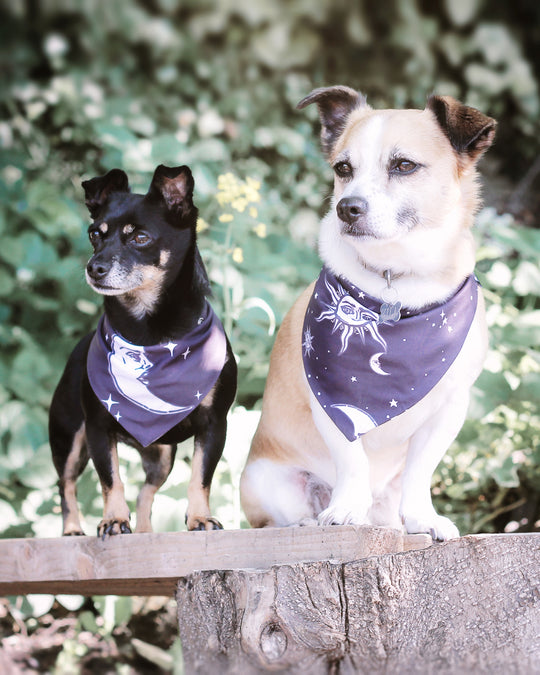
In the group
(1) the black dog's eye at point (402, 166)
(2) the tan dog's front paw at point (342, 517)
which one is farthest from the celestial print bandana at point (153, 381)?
(1) the black dog's eye at point (402, 166)

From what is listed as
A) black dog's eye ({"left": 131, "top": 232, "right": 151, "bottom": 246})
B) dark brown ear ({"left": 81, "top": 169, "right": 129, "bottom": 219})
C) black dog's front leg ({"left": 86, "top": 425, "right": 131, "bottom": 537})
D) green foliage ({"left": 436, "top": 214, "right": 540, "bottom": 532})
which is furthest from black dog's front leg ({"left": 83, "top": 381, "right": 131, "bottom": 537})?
green foliage ({"left": 436, "top": 214, "right": 540, "bottom": 532})

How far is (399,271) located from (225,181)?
1.01 metres

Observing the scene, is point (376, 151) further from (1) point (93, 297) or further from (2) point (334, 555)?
(1) point (93, 297)

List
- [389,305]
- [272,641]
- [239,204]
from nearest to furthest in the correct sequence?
[272,641], [389,305], [239,204]

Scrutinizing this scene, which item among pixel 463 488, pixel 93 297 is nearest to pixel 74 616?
pixel 93 297

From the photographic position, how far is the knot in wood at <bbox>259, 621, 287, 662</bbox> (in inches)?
70.7

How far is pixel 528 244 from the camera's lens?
12.2ft

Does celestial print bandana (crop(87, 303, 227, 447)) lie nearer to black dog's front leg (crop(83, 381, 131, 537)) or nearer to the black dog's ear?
black dog's front leg (crop(83, 381, 131, 537))

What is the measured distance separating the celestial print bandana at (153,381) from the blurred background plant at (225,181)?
2.68ft

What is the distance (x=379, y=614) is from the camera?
183cm

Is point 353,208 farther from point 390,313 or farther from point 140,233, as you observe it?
point 140,233

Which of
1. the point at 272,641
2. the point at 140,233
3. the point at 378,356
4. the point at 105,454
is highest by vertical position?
the point at 140,233

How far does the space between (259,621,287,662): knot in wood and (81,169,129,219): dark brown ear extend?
53.8 inches

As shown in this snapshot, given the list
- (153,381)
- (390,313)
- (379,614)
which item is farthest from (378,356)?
(379,614)
